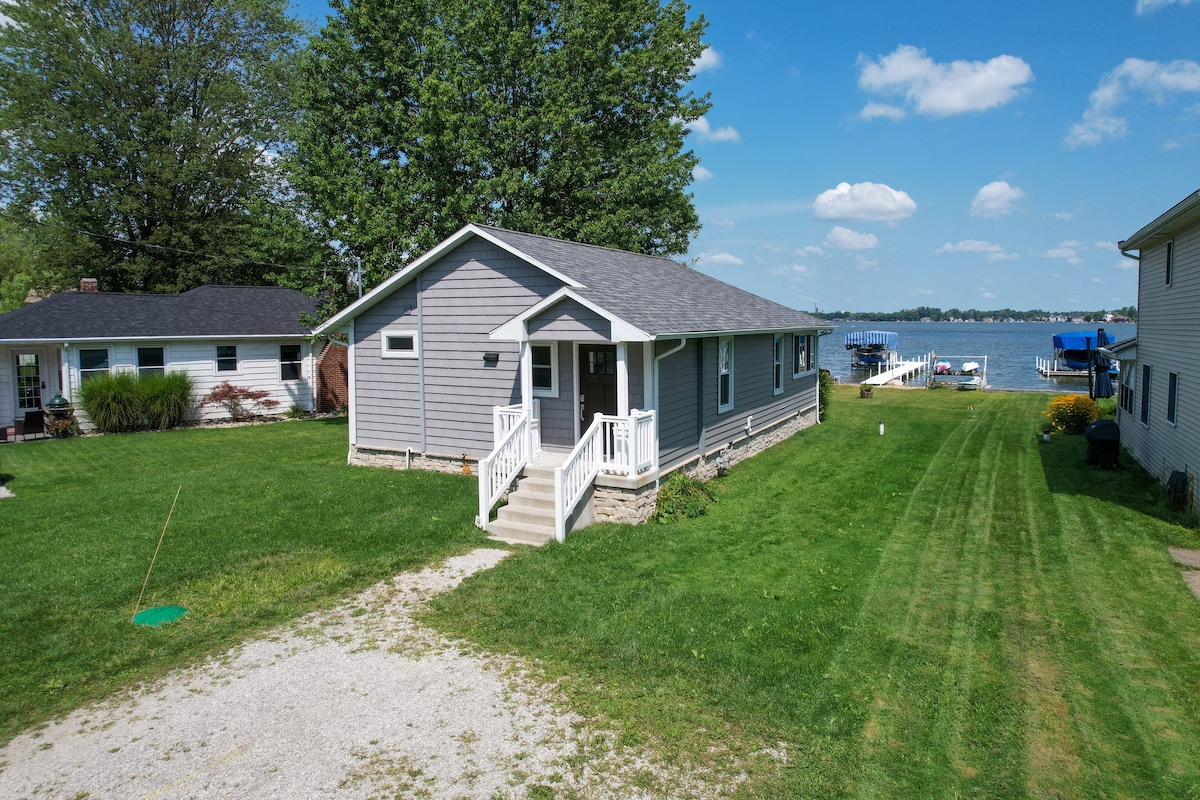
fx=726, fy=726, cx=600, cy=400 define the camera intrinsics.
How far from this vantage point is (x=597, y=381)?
13.0 meters

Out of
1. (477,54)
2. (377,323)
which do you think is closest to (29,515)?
(377,323)

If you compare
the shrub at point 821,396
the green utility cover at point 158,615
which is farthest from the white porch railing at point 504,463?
the shrub at point 821,396

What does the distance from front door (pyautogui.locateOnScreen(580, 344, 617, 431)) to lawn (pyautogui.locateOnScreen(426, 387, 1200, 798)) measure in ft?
8.66

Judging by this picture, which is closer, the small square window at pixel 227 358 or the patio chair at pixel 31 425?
the patio chair at pixel 31 425

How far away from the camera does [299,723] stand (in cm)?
578

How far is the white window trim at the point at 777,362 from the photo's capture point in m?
18.6

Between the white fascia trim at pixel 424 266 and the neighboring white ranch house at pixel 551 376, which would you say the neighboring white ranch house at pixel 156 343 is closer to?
the white fascia trim at pixel 424 266

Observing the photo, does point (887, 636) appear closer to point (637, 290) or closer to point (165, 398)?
point (637, 290)

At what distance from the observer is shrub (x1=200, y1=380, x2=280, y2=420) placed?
2394 centimetres

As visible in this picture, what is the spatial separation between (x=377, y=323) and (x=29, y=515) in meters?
6.89

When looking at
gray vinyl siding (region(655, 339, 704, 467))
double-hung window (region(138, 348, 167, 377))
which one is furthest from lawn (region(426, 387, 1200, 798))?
double-hung window (region(138, 348, 167, 377))

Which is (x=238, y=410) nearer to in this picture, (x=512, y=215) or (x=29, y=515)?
(x=512, y=215)

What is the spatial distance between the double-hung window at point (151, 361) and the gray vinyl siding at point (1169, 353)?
26.0 meters

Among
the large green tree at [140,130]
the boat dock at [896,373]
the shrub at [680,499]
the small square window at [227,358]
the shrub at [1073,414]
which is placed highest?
the large green tree at [140,130]
